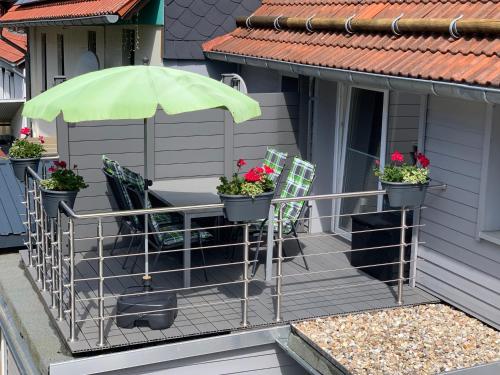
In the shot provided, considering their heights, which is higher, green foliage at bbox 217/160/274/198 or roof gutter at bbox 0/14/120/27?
roof gutter at bbox 0/14/120/27

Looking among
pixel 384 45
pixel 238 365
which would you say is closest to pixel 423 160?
pixel 384 45

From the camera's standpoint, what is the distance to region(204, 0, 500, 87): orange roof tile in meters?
6.67

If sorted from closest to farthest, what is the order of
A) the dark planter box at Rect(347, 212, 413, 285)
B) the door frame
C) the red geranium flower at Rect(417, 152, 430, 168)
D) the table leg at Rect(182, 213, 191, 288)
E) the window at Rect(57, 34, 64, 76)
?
the red geranium flower at Rect(417, 152, 430, 168) → the table leg at Rect(182, 213, 191, 288) → the dark planter box at Rect(347, 212, 413, 285) → the door frame → the window at Rect(57, 34, 64, 76)

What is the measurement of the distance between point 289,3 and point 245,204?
195 inches

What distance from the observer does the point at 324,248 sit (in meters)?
9.18

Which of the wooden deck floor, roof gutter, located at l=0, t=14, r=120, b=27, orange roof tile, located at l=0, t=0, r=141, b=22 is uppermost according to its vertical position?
orange roof tile, located at l=0, t=0, r=141, b=22

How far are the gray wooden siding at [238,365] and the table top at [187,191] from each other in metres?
1.66

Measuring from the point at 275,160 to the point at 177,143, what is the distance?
114 centimetres

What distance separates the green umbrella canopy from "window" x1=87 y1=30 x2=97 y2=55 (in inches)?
306

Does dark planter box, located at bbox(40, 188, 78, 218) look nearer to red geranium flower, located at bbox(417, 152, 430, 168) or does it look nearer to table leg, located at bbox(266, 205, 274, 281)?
table leg, located at bbox(266, 205, 274, 281)

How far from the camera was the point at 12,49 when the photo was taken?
2262cm

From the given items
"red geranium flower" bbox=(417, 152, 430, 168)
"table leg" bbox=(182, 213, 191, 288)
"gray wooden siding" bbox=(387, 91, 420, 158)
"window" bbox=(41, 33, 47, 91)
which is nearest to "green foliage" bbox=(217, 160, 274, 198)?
"table leg" bbox=(182, 213, 191, 288)

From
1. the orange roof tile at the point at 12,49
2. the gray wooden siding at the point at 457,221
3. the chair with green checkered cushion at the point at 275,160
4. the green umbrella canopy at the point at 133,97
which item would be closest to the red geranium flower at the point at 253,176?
the green umbrella canopy at the point at 133,97

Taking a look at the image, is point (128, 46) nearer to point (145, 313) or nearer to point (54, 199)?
point (54, 199)
